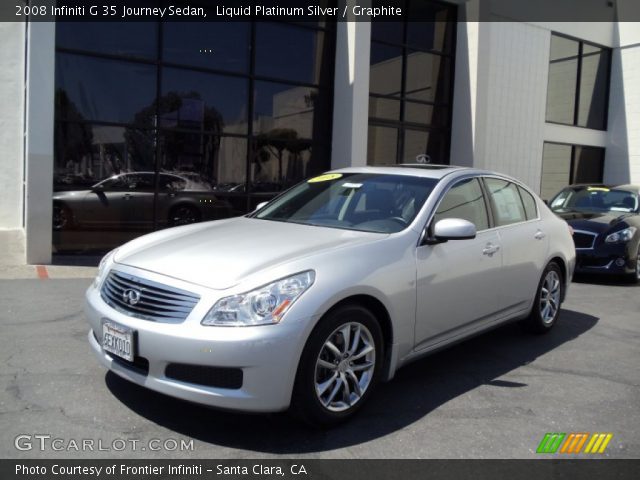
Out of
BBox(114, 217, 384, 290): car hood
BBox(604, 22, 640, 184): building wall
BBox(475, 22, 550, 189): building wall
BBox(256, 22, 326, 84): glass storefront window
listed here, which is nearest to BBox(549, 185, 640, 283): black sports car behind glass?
BBox(475, 22, 550, 189): building wall

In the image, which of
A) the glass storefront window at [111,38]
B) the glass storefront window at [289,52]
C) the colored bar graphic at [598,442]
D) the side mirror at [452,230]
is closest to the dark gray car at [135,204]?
the glass storefront window at [111,38]

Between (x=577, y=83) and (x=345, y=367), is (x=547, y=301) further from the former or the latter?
(x=577, y=83)

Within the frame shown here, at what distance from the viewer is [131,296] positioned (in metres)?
3.58

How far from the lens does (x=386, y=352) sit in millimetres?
3957

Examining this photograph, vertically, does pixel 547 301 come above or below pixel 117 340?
below

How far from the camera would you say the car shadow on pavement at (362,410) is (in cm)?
349

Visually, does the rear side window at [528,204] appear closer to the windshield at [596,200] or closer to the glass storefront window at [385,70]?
the windshield at [596,200]

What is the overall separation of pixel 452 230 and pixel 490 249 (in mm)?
804

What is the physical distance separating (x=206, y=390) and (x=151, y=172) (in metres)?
7.83

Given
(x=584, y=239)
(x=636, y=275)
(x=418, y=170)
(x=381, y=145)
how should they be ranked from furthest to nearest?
1. (x=381, y=145)
2. (x=636, y=275)
3. (x=584, y=239)
4. (x=418, y=170)

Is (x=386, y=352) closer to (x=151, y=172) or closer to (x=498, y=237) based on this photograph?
(x=498, y=237)

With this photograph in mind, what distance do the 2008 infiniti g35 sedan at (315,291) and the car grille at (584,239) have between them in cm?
426

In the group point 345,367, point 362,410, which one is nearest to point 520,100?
point 362,410
